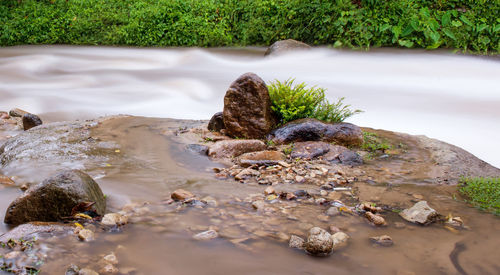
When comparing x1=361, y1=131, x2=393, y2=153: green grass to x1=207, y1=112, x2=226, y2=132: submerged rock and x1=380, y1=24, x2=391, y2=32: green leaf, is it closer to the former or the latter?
x1=207, y1=112, x2=226, y2=132: submerged rock

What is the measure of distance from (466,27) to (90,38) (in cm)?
1262

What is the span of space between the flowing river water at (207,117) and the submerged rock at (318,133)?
135cm

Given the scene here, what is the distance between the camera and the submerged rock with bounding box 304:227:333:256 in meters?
3.20

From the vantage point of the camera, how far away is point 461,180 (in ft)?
15.9

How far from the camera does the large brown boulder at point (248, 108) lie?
249 inches

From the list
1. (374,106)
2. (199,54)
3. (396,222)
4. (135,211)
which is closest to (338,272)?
(396,222)

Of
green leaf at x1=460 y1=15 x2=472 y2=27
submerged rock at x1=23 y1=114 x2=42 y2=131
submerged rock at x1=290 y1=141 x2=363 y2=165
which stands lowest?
submerged rock at x1=23 y1=114 x2=42 y2=131

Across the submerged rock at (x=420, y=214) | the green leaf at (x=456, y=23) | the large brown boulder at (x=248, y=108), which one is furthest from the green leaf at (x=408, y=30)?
the submerged rock at (x=420, y=214)

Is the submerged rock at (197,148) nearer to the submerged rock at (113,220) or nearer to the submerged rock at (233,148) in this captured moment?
the submerged rock at (233,148)

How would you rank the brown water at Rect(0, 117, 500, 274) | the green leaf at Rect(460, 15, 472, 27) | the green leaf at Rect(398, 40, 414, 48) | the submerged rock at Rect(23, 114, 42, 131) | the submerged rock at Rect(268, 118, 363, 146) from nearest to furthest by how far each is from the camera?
the brown water at Rect(0, 117, 500, 274)
the submerged rock at Rect(268, 118, 363, 146)
the submerged rock at Rect(23, 114, 42, 131)
the green leaf at Rect(398, 40, 414, 48)
the green leaf at Rect(460, 15, 472, 27)

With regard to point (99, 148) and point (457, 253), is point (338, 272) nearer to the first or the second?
point (457, 253)

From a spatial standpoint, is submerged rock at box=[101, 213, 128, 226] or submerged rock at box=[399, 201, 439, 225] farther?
submerged rock at box=[399, 201, 439, 225]

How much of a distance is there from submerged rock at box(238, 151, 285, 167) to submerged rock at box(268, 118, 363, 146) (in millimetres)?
565

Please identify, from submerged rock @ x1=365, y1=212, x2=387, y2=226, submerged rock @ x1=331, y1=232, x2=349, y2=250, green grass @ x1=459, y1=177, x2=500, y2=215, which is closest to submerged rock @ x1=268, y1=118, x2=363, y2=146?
green grass @ x1=459, y1=177, x2=500, y2=215
